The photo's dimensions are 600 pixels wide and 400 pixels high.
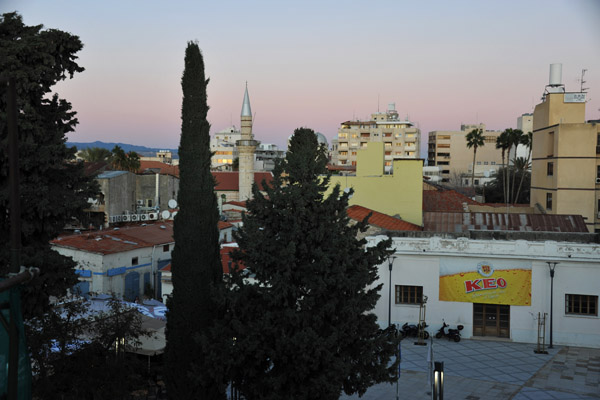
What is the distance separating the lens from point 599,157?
41.8 m

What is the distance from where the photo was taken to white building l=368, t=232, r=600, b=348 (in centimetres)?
2309

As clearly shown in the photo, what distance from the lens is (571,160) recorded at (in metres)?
41.7

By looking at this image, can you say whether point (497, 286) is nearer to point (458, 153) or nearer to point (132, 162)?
point (132, 162)

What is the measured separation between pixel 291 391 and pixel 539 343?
577 inches

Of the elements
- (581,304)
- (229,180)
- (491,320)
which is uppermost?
(229,180)

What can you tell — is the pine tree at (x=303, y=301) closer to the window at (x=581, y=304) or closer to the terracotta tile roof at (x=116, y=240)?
the window at (x=581, y=304)

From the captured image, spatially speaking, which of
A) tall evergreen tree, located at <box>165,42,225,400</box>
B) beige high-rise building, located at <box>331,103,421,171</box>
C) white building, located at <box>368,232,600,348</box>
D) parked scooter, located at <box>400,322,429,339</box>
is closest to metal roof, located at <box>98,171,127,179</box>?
white building, located at <box>368,232,600,348</box>

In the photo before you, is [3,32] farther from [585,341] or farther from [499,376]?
[585,341]

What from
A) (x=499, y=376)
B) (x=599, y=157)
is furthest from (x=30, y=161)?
(x=599, y=157)

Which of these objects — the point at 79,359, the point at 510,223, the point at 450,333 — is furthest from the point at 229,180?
the point at 79,359

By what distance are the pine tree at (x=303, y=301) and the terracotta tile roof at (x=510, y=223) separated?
19.4 meters

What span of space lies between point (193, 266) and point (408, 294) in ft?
43.7

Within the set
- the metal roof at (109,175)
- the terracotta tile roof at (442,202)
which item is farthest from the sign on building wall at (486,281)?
the metal roof at (109,175)

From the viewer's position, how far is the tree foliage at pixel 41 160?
13.6 meters
